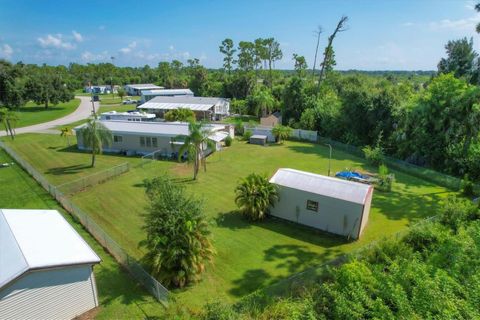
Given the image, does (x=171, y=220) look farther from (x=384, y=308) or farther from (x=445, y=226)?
(x=445, y=226)

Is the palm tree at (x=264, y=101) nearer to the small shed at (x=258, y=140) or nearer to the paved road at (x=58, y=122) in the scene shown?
the small shed at (x=258, y=140)

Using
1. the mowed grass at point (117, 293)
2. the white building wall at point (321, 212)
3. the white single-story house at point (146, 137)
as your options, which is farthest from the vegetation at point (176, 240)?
the white single-story house at point (146, 137)

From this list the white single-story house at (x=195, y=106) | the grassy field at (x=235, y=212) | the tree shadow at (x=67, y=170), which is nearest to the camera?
the grassy field at (x=235, y=212)

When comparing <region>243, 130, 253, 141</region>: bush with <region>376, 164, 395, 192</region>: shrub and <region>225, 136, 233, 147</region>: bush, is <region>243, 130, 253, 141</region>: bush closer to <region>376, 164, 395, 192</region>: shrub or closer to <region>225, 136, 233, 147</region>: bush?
<region>225, 136, 233, 147</region>: bush

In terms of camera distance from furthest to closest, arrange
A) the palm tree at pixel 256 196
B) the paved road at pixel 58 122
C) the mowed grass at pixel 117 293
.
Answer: the paved road at pixel 58 122 → the palm tree at pixel 256 196 → the mowed grass at pixel 117 293

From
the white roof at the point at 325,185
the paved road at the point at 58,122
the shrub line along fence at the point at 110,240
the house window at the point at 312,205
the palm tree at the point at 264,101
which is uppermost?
the palm tree at the point at 264,101

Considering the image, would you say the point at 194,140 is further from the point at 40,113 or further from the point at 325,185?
the point at 40,113
